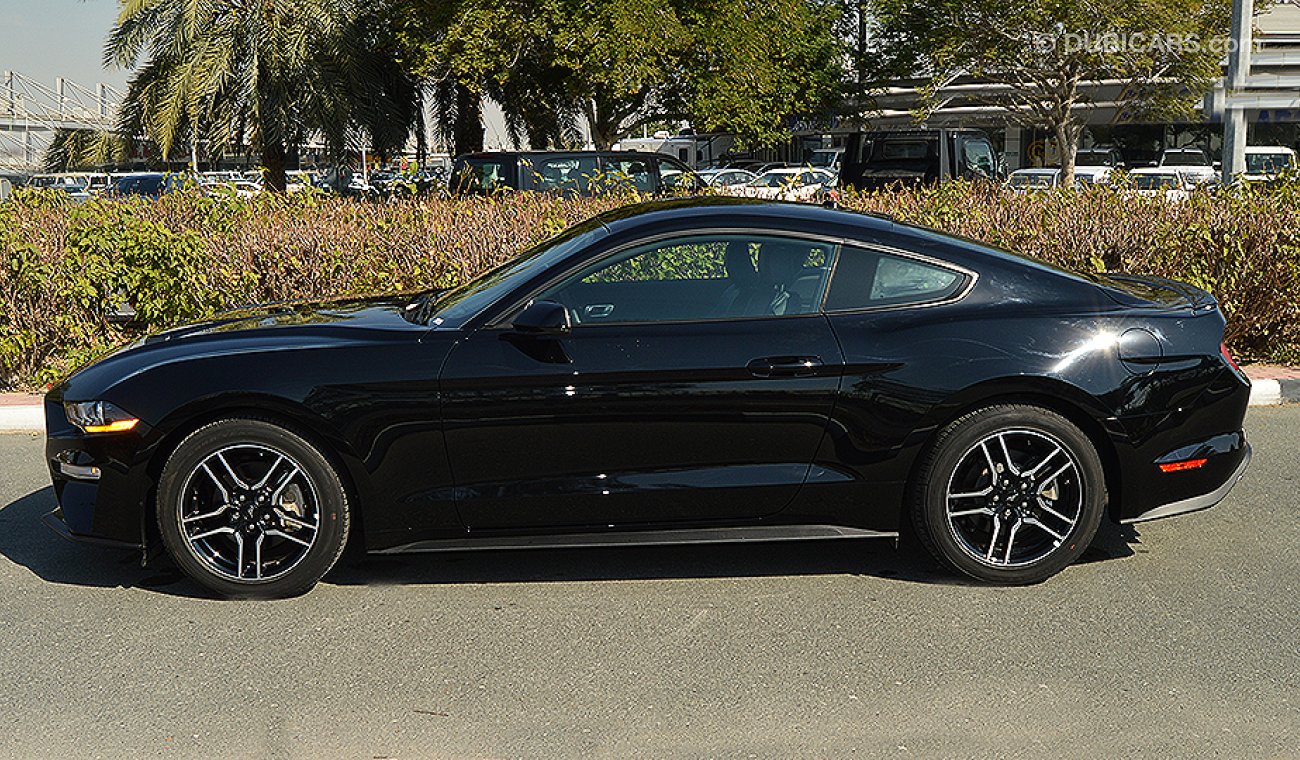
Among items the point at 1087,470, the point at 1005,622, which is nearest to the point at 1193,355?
the point at 1087,470

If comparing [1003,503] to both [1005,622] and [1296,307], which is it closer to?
[1005,622]

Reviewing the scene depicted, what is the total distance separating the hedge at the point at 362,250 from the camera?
28.5 feet

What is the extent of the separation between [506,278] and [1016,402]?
6.68 feet

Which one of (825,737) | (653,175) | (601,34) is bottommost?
(825,737)

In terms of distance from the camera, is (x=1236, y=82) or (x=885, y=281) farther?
(x=1236, y=82)

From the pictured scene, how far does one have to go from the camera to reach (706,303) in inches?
195

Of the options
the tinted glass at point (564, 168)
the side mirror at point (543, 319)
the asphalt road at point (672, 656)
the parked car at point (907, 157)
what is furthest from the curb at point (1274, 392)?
the parked car at point (907, 157)

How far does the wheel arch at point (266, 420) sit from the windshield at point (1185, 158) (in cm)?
4090

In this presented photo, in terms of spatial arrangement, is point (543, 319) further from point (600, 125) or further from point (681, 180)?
point (600, 125)

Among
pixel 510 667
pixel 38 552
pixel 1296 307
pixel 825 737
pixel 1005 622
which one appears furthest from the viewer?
pixel 1296 307

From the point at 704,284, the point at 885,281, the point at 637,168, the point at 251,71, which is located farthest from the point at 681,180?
the point at 251,71

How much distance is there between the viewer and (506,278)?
17.2ft

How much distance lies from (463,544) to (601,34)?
21.6 m

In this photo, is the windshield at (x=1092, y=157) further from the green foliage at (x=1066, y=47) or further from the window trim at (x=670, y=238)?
the window trim at (x=670, y=238)
